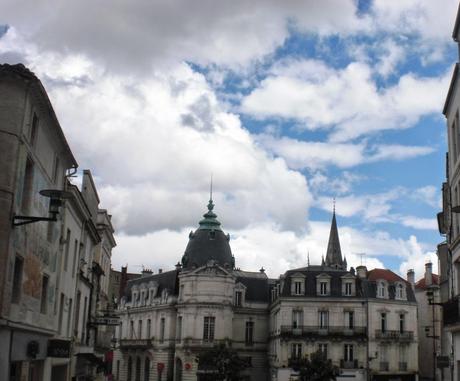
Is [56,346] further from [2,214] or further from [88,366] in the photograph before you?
[88,366]

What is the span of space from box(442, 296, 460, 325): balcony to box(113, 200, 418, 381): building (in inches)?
1535

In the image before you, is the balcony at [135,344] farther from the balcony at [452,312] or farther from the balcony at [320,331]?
the balcony at [452,312]

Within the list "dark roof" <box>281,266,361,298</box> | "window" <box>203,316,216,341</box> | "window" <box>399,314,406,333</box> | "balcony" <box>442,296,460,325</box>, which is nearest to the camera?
"balcony" <box>442,296,460,325</box>

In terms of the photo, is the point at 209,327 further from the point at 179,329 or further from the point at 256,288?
the point at 256,288

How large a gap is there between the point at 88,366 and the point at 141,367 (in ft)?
136

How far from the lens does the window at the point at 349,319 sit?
6450 cm

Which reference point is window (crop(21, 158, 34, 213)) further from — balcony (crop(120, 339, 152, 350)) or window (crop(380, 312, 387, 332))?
balcony (crop(120, 339, 152, 350))

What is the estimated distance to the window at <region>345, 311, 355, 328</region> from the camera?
212 ft

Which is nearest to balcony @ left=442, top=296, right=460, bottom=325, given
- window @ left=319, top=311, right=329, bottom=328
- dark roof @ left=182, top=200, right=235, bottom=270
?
window @ left=319, top=311, right=329, bottom=328

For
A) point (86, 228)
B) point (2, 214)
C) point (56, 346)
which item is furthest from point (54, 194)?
point (86, 228)

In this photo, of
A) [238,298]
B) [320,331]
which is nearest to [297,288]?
[320,331]

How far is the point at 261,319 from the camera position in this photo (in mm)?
74812

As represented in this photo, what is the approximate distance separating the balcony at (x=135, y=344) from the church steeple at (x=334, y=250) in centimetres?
4538

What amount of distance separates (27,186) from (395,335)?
5337 cm
